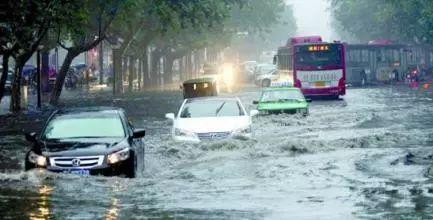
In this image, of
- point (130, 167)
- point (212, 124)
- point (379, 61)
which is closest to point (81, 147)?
point (130, 167)

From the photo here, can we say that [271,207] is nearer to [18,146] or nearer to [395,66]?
[18,146]

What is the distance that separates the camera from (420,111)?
127 ft

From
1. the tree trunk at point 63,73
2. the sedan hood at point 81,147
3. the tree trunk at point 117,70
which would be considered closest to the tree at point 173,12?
the tree trunk at point 63,73

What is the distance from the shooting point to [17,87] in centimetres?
3831

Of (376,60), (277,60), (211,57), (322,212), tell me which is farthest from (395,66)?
(211,57)

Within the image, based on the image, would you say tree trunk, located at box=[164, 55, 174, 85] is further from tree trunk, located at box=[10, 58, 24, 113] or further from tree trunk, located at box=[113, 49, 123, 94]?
tree trunk, located at box=[10, 58, 24, 113]

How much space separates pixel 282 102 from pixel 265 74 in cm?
4399

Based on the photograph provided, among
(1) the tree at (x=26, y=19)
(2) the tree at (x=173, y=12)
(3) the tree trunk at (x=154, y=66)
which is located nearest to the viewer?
(1) the tree at (x=26, y=19)

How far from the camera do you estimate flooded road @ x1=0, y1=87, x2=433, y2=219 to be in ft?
40.4

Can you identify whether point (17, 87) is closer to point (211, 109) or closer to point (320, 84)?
point (320, 84)

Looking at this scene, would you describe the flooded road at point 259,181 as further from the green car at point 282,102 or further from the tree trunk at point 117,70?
the tree trunk at point 117,70

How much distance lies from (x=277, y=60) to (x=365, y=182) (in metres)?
39.4

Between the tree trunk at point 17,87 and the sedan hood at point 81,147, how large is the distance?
21.9 m

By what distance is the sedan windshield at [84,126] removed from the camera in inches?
653
